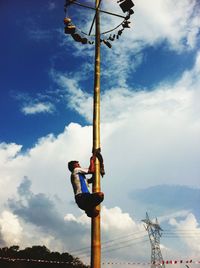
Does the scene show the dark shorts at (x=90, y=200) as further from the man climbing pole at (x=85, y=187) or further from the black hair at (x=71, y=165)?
the black hair at (x=71, y=165)

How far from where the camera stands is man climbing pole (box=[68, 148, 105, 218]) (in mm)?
5094

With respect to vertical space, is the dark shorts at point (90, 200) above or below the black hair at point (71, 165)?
below

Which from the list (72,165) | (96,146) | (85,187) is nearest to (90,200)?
(85,187)

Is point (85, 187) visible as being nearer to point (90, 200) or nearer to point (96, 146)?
point (90, 200)

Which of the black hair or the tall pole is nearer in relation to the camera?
the tall pole

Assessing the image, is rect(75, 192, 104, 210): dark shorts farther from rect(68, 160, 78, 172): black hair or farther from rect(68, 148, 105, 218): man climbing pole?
rect(68, 160, 78, 172): black hair

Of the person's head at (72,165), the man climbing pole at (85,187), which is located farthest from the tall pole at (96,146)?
the person's head at (72,165)

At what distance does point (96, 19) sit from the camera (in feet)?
26.3

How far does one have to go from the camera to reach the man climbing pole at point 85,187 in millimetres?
5094

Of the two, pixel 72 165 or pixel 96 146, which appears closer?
pixel 96 146

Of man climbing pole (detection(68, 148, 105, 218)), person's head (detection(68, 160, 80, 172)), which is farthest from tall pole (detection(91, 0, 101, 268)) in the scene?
person's head (detection(68, 160, 80, 172))

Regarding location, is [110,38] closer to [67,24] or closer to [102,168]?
[67,24]

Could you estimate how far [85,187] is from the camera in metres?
5.61

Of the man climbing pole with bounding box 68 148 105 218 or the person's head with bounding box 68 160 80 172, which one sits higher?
the person's head with bounding box 68 160 80 172
